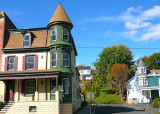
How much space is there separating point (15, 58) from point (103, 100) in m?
35.9

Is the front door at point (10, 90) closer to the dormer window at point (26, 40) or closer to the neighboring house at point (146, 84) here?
the dormer window at point (26, 40)

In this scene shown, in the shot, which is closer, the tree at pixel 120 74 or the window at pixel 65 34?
the window at pixel 65 34

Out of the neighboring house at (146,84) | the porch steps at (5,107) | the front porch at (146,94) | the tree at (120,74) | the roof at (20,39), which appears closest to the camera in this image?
the porch steps at (5,107)

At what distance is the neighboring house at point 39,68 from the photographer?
21.7 metres

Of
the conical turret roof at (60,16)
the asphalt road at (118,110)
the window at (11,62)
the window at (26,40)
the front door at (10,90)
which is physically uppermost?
the conical turret roof at (60,16)

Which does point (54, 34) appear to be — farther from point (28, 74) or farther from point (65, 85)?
point (65, 85)

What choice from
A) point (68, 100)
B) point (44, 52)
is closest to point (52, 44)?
point (44, 52)

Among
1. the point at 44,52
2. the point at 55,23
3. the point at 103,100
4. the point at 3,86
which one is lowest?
the point at 103,100

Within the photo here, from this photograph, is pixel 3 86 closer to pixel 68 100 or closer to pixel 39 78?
pixel 39 78

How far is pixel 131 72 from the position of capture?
6178 centimetres

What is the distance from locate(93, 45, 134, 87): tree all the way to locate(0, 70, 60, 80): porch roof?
Result: 41698mm

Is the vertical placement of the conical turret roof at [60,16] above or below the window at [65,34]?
above

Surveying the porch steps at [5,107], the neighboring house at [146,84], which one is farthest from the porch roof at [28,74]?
the neighboring house at [146,84]

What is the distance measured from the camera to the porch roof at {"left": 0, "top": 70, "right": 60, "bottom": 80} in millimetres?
21612
